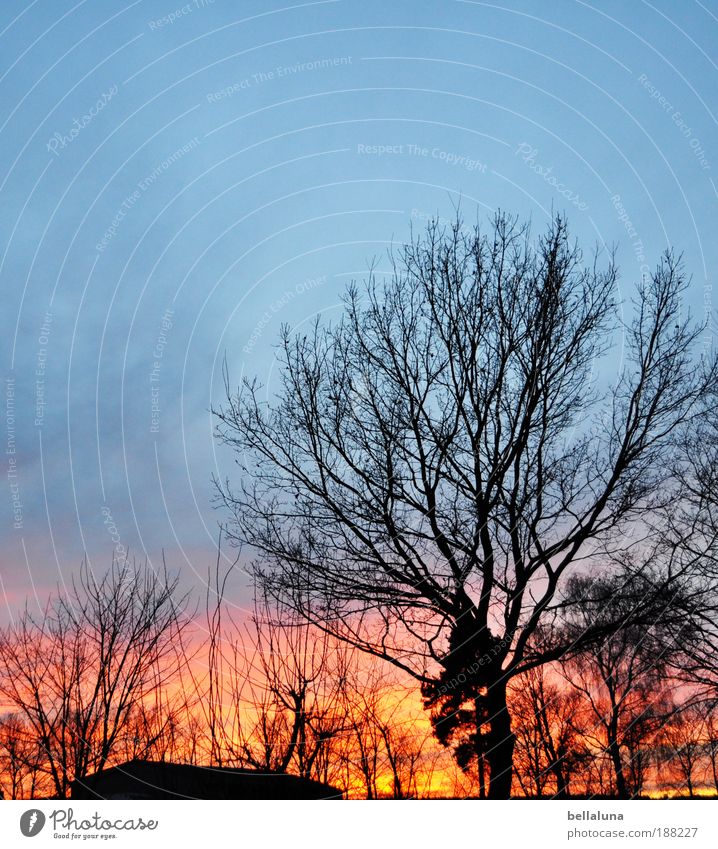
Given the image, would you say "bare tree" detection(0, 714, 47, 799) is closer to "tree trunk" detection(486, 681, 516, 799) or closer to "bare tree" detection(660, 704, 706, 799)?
"tree trunk" detection(486, 681, 516, 799)

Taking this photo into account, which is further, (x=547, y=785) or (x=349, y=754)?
(x=547, y=785)

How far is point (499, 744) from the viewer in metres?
9.88

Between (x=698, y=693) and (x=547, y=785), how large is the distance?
6.28 meters

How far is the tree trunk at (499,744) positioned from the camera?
9725 millimetres

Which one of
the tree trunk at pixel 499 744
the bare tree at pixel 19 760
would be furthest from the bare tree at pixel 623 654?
the bare tree at pixel 19 760

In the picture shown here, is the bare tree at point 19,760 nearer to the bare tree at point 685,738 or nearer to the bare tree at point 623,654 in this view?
the bare tree at point 623,654

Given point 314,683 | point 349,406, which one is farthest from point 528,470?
point 314,683

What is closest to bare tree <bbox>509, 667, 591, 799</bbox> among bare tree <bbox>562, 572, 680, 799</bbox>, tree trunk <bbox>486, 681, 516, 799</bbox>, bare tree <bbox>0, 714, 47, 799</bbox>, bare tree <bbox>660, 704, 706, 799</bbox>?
bare tree <bbox>562, 572, 680, 799</bbox>

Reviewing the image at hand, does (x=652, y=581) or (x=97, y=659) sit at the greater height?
(x=652, y=581)

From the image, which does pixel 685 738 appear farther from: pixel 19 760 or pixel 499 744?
pixel 19 760

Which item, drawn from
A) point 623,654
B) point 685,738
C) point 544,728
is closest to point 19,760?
point 623,654

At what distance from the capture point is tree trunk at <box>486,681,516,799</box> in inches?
383
